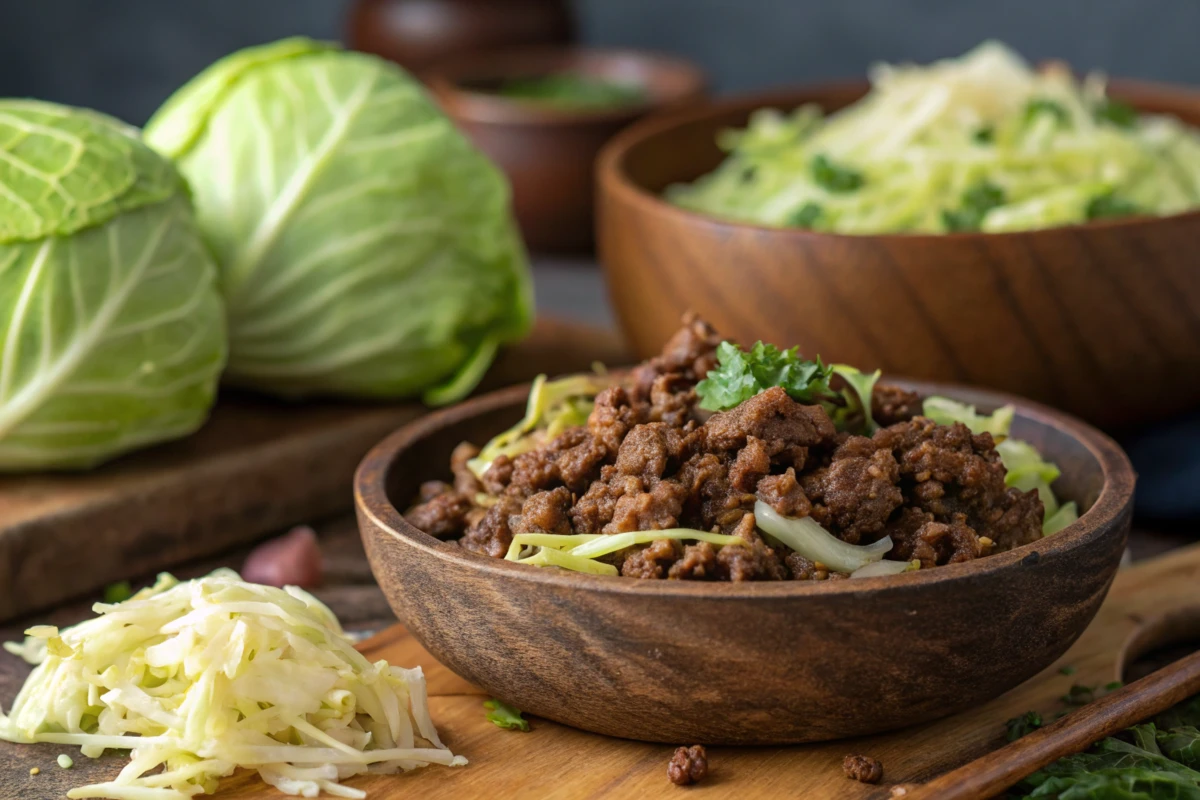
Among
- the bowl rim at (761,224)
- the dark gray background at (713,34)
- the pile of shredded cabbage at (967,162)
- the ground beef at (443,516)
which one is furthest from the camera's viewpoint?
the dark gray background at (713,34)

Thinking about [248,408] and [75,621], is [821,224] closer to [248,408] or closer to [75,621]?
[248,408]

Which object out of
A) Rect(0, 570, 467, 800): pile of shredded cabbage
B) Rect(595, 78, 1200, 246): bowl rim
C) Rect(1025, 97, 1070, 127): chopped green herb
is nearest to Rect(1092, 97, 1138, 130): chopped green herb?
Rect(1025, 97, 1070, 127): chopped green herb

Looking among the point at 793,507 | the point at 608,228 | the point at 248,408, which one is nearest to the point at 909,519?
the point at 793,507

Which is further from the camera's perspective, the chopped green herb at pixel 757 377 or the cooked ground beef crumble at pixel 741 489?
the chopped green herb at pixel 757 377

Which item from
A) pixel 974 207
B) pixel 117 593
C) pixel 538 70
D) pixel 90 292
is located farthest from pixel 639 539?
pixel 538 70

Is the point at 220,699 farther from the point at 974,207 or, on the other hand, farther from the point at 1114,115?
the point at 1114,115

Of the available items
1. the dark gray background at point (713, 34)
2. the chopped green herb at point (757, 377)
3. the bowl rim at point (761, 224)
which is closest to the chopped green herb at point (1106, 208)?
the bowl rim at point (761, 224)

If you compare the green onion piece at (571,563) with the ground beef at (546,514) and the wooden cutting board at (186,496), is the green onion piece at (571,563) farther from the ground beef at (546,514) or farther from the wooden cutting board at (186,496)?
the wooden cutting board at (186,496)
